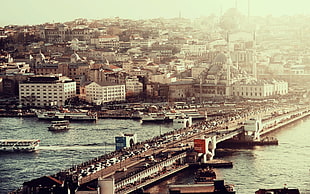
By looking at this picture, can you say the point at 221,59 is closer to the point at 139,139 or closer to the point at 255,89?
the point at 255,89

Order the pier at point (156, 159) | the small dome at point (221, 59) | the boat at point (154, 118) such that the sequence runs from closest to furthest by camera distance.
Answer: the pier at point (156, 159) → the boat at point (154, 118) → the small dome at point (221, 59)

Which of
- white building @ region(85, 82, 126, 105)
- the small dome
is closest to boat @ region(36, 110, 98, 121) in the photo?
white building @ region(85, 82, 126, 105)

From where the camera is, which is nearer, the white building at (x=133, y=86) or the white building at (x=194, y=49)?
the white building at (x=133, y=86)

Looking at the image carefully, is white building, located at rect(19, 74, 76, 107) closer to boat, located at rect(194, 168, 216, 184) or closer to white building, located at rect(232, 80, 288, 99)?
white building, located at rect(232, 80, 288, 99)

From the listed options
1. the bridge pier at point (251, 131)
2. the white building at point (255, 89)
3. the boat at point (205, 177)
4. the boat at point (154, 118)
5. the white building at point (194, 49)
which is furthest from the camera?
the white building at point (194, 49)

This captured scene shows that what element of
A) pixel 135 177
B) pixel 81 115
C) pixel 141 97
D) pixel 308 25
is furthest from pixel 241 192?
pixel 308 25

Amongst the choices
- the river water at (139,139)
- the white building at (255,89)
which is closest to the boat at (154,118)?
the river water at (139,139)

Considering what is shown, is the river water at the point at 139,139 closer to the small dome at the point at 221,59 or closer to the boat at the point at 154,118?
the boat at the point at 154,118
